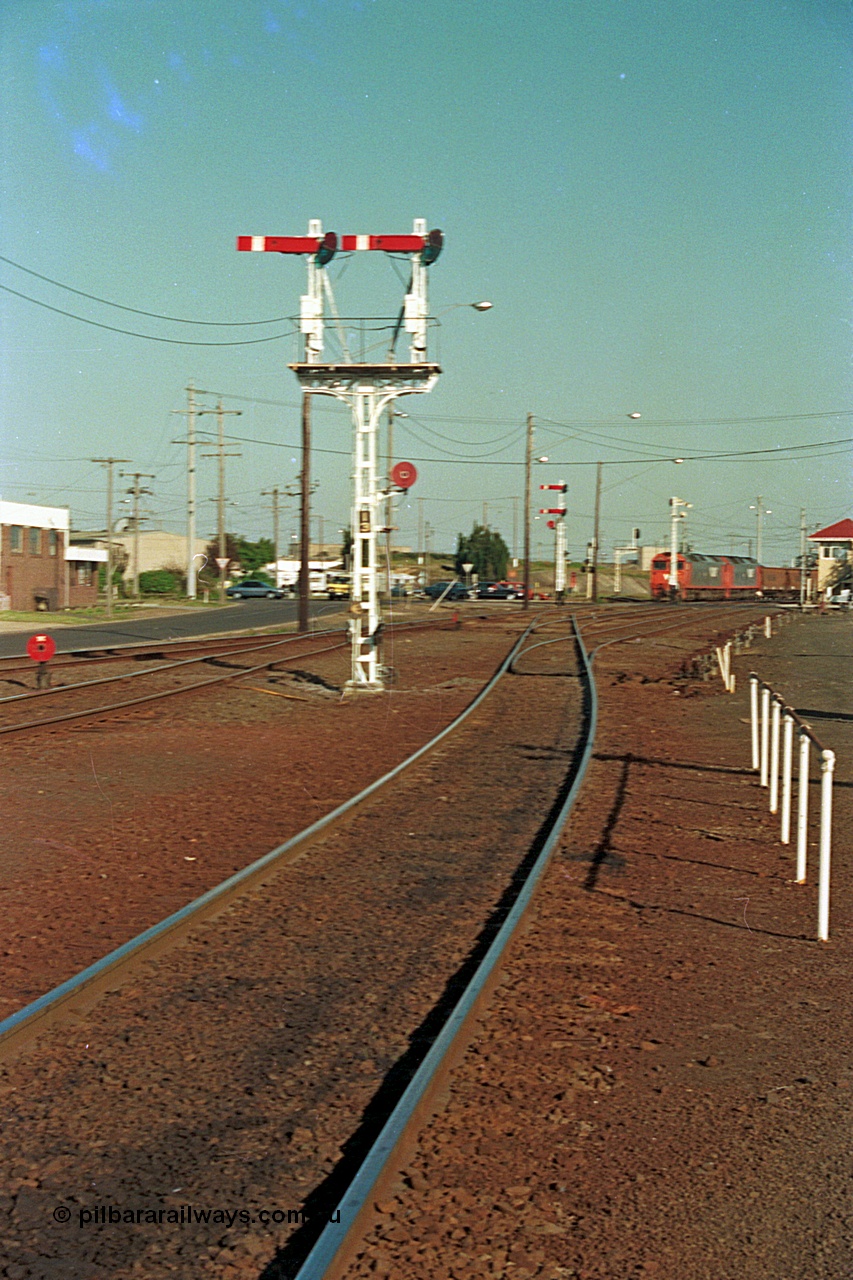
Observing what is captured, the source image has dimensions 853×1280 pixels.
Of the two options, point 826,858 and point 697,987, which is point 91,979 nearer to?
point 697,987

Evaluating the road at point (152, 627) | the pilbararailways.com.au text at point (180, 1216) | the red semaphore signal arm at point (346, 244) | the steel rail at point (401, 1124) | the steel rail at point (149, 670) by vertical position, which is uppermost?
the red semaphore signal arm at point (346, 244)

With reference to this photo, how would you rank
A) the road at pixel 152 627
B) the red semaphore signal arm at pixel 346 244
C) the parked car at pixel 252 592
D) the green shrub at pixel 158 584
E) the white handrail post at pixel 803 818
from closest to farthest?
1. the white handrail post at pixel 803 818
2. the red semaphore signal arm at pixel 346 244
3. the road at pixel 152 627
4. the parked car at pixel 252 592
5. the green shrub at pixel 158 584

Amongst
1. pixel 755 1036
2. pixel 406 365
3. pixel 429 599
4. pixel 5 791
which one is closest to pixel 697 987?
pixel 755 1036

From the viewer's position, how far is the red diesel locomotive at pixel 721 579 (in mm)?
86688

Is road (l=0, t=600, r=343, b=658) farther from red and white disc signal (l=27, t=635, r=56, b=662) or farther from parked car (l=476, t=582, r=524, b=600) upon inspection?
parked car (l=476, t=582, r=524, b=600)

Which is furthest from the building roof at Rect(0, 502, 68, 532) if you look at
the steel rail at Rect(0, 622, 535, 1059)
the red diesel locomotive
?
the steel rail at Rect(0, 622, 535, 1059)

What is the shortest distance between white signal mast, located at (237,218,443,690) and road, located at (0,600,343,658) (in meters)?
12.0

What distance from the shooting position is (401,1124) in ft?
14.3

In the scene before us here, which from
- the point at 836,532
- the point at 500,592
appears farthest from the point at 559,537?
the point at 836,532

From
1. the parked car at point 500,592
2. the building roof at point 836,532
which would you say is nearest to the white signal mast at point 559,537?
the parked car at point 500,592

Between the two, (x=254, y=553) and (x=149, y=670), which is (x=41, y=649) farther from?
(x=254, y=553)

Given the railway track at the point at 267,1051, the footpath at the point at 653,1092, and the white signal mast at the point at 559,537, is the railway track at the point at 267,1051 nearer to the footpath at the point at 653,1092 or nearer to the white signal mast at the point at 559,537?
the footpath at the point at 653,1092

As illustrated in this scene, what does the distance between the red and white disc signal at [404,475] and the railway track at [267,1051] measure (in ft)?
37.3

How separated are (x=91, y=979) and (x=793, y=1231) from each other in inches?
134
